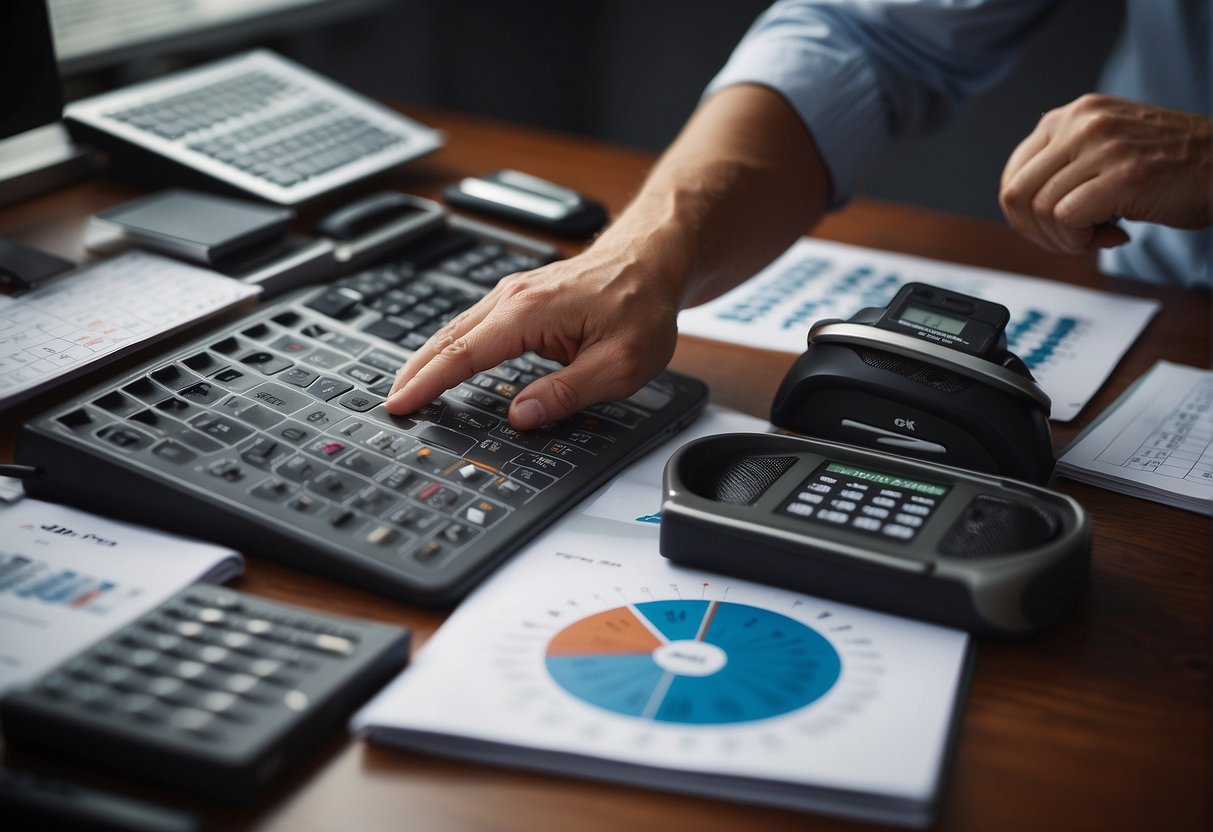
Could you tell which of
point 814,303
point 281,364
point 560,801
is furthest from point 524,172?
point 560,801

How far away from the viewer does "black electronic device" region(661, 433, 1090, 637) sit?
515 millimetres

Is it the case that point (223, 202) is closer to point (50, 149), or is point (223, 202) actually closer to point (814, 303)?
point (50, 149)

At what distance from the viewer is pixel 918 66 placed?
110 centimetres

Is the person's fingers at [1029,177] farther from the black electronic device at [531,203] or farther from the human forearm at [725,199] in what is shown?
the black electronic device at [531,203]

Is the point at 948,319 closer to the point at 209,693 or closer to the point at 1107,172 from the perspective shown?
the point at 1107,172

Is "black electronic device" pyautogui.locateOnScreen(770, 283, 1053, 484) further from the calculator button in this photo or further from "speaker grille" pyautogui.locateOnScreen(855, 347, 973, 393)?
the calculator button

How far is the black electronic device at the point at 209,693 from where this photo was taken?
0.42 m

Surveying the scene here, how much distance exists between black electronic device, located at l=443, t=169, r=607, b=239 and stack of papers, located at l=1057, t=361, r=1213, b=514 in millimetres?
497

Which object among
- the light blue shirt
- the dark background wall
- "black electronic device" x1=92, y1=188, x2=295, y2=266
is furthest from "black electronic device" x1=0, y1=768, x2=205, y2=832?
the dark background wall

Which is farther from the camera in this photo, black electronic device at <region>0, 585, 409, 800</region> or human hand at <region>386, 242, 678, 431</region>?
human hand at <region>386, 242, 678, 431</region>

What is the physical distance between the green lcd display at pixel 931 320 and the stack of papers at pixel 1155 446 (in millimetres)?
110

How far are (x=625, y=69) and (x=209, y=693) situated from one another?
7.55 ft

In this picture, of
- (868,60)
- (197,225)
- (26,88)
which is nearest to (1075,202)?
(868,60)

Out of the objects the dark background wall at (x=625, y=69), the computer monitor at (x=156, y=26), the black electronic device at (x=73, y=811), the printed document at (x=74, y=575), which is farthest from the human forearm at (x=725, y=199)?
→ the dark background wall at (x=625, y=69)
